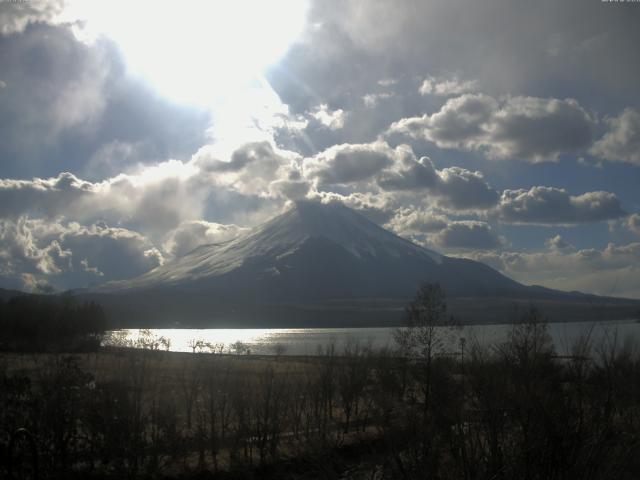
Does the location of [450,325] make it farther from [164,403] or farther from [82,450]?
[82,450]

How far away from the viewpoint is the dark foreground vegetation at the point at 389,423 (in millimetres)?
5641

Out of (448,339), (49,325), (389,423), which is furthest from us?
(49,325)

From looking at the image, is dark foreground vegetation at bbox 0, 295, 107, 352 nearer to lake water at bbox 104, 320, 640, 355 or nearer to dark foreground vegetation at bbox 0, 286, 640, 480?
lake water at bbox 104, 320, 640, 355

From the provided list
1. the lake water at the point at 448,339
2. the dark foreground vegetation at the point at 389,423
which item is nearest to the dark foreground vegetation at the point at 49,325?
the lake water at the point at 448,339

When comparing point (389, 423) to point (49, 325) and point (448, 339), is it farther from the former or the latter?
point (49, 325)

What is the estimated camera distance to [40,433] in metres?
14.2

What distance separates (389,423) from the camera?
6.78 metres

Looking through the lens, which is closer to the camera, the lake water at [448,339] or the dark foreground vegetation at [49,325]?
the lake water at [448,339]

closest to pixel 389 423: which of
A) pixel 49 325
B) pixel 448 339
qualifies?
pixel 448 339

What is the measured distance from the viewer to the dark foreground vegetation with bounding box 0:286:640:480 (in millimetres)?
5641

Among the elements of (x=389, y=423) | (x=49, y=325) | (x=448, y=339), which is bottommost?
(x=49, y=325)

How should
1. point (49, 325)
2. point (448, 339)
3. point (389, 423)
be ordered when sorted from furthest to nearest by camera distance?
point (49, 325) < point (448, 339) < point (389, 423)

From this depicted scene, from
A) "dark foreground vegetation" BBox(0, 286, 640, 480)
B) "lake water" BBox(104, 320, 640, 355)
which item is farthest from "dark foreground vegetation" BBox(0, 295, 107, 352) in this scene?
"dark foreground vegetation" BBox(0, 286, 640, 480)

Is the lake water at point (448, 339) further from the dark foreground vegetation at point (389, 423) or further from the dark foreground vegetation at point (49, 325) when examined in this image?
the dark foreground vegetation at point (49, 325)
